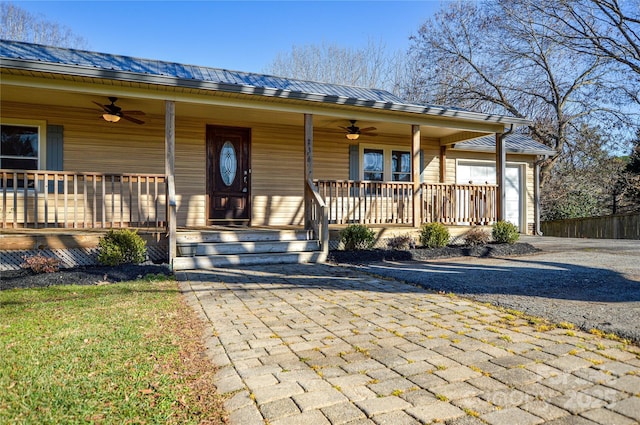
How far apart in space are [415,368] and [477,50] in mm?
21062

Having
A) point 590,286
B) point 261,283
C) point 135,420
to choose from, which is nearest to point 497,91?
point 590,286

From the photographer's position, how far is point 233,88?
7.07 m

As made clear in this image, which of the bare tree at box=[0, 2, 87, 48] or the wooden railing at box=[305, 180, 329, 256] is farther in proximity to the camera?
the bare tree at box=[0, 2, 87, 48]

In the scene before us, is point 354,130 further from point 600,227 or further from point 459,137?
point 600,227

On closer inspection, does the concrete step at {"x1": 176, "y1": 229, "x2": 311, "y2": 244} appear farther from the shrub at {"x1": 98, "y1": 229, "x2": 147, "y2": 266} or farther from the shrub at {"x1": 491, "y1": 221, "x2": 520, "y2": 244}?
the shrub at {"x1": 491, "y1": 221, "x2": 520, "y2": 244}

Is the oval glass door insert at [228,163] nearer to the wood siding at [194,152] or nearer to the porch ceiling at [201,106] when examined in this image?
the wood siding at [194,152]

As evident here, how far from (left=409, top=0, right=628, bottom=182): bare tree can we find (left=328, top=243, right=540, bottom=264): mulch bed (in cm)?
1145

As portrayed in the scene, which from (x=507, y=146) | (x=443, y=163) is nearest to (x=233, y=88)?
(x=443, y=163)

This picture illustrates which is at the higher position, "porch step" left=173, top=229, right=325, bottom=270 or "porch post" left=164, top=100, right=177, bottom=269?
"porch post" left=164, top=100, right=177, bottom=269

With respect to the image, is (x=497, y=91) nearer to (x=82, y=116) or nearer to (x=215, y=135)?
(x=215, y=135)

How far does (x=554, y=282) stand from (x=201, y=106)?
6493mm

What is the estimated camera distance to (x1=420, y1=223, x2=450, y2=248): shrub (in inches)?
332

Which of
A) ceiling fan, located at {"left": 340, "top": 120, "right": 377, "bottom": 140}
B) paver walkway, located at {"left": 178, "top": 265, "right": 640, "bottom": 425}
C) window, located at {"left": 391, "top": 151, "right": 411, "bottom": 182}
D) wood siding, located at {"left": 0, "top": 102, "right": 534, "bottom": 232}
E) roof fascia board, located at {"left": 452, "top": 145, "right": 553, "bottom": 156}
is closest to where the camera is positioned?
paver walkway, located at {"left": 178, "top": 265, "right": 640, "bottom": 425}

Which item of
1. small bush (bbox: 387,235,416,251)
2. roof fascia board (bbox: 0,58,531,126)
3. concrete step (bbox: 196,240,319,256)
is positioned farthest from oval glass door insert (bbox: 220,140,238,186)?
small bush (bbox: 387,235,416,251)
